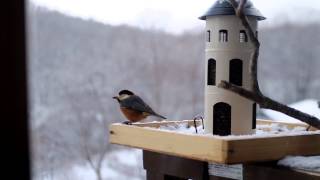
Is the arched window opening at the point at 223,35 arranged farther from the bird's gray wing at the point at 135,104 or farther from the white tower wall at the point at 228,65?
the bird's gray wing at the point at 135,104

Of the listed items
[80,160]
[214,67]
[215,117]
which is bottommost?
[80,160]

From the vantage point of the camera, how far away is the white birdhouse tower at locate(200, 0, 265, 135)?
3.75 feet

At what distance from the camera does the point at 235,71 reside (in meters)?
1.15

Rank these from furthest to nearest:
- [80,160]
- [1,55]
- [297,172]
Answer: [80,160]
[297,172]
[1,55]

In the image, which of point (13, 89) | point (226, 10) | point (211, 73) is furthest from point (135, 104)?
point (13, 89)

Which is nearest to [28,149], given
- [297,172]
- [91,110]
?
[297,172]

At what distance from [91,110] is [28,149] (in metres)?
1.43

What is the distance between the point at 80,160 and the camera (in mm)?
1577

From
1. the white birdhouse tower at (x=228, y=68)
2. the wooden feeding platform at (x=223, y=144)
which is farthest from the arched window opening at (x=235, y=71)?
the wooden feeding platform at (x=223, y=144)

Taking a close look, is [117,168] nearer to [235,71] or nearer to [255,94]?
[235,71]

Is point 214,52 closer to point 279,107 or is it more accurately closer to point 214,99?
point 214,99

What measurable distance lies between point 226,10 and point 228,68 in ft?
0.47

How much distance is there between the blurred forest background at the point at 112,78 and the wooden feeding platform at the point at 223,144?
0.43 meters

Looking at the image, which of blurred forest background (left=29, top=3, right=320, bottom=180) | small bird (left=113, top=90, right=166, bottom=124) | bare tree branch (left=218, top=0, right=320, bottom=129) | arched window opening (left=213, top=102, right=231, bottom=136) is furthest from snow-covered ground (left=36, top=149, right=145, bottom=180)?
bare tree branch (left=218, top=0, right=320, bottom=129)
